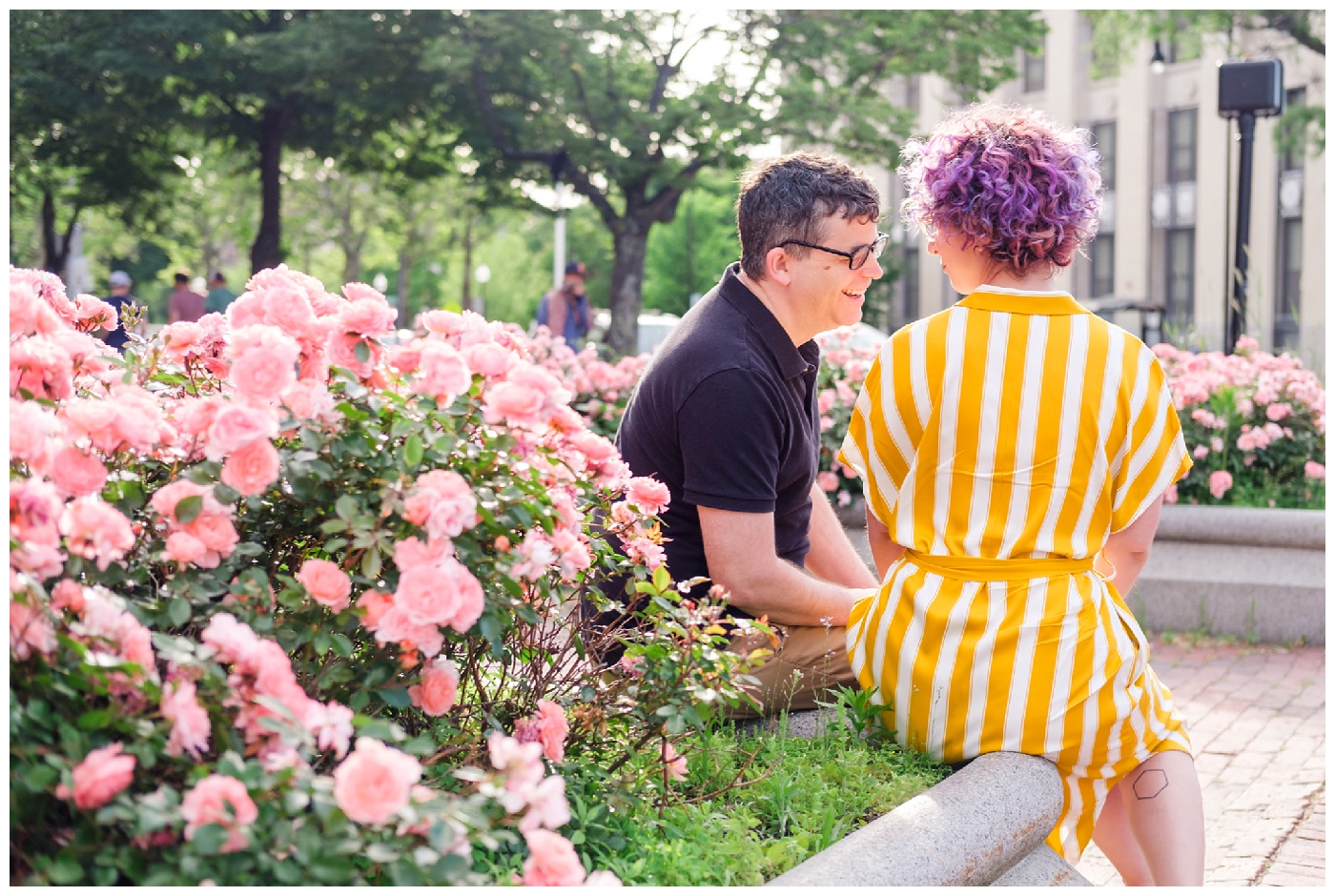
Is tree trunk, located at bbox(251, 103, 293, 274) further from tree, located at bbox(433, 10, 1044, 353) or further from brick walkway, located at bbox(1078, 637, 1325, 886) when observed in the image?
brick walkway, located at bbox(1078, 637, 1325, 886)

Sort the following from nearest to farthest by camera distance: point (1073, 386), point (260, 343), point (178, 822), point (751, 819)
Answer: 1. point (178, 822)
2. point (260, 343)
3. point (751, 819)
4. point (1073, 386)

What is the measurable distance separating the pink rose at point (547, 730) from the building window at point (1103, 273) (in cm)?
3923

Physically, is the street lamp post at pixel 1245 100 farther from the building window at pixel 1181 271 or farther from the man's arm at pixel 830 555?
the building window at pixel 1181 271

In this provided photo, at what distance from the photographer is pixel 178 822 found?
165 cm

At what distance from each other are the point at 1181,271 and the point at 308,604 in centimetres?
3893

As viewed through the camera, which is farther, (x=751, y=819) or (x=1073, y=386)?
(x=1073, y=386)

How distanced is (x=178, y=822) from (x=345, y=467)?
0.66m

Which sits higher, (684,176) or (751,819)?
(684,176)

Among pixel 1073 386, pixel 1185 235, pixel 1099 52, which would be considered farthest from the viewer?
pixel 1185 235

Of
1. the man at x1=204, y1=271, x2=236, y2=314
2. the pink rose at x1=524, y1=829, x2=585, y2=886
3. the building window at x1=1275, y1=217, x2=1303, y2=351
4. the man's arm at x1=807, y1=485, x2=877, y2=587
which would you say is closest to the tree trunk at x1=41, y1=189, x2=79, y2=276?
the man at x1=204, y1=271, x2=236, y2=314

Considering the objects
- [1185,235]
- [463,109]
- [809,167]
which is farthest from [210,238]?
[809,167]

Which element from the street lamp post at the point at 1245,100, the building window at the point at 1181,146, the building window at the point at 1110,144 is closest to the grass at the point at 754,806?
the street lamp post at the point at 1245,100

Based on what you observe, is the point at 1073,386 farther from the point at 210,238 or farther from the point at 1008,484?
the point at 210,238

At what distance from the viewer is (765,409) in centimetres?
318
